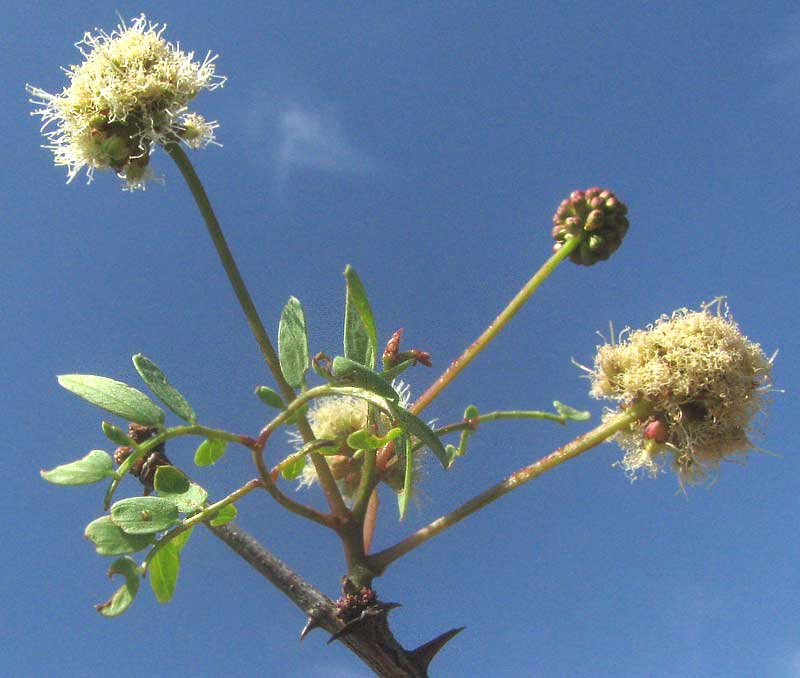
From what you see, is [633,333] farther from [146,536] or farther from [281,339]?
[146,536]

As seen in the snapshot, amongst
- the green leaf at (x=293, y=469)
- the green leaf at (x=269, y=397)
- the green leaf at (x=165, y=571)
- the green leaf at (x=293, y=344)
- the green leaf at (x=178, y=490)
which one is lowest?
the green leaf at (x=165, y=571)

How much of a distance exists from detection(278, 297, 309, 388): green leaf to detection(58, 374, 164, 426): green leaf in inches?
14.6

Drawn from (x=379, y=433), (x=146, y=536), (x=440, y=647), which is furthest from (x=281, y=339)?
(x=440, y=647)

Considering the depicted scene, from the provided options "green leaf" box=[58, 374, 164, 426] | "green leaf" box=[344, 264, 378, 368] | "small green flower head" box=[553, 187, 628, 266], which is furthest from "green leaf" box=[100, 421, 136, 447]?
"small green flower head" box=[553, 187, 628, 266]

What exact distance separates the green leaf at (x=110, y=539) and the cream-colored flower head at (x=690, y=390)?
1.72 metres

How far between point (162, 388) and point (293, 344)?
38 cm

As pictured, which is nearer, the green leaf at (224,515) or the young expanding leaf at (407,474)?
the young expanding leaf at (407,474)

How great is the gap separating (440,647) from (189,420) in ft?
3.40

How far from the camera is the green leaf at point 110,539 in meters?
1.92

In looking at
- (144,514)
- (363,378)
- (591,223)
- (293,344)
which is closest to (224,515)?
(144,514)

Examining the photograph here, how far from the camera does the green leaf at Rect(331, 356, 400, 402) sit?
1854 millimetres

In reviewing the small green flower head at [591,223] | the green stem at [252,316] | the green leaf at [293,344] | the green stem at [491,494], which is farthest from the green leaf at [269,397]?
the small green flower head at [591,223]

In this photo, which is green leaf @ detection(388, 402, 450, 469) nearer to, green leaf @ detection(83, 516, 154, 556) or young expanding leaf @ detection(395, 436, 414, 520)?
young expanding leaf @ detection(395, 436, 414, 520)

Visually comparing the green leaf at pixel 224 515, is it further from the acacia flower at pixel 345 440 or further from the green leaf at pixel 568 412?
the green leaf at pixel 568 412
